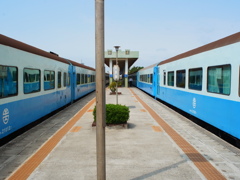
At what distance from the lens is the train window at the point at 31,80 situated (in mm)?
8625

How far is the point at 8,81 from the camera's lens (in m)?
7.24

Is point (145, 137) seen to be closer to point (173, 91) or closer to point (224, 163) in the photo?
point (224, 163)

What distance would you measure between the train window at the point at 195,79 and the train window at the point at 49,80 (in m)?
6.51

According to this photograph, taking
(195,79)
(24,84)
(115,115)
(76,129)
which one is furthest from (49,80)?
(195,79)

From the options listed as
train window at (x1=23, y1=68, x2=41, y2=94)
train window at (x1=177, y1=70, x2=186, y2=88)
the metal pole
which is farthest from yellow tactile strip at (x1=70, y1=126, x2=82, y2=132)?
train window at (x1=177, y1=70, x2=186, y2=88)

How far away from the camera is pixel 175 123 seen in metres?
10.6

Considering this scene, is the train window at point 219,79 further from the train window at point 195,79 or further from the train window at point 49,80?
the train window at point 49,80

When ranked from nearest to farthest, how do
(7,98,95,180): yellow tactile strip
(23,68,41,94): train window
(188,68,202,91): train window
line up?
(7,98,95,180): yellow tactile strip, (23,68,41,94): train window, (188,68,202,91): train window

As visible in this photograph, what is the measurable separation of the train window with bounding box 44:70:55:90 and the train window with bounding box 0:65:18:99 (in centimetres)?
Answer: 334

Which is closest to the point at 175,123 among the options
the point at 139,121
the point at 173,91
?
the point at 139,121

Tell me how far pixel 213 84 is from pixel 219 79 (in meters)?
0.55

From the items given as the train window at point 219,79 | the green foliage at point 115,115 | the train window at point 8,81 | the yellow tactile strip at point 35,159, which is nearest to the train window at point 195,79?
the train window at point 219,79

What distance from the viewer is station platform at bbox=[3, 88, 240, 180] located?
498 cm

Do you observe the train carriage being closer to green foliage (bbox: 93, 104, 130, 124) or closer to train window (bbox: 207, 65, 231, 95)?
train window (bbox: 207, 65, 231, 95)
